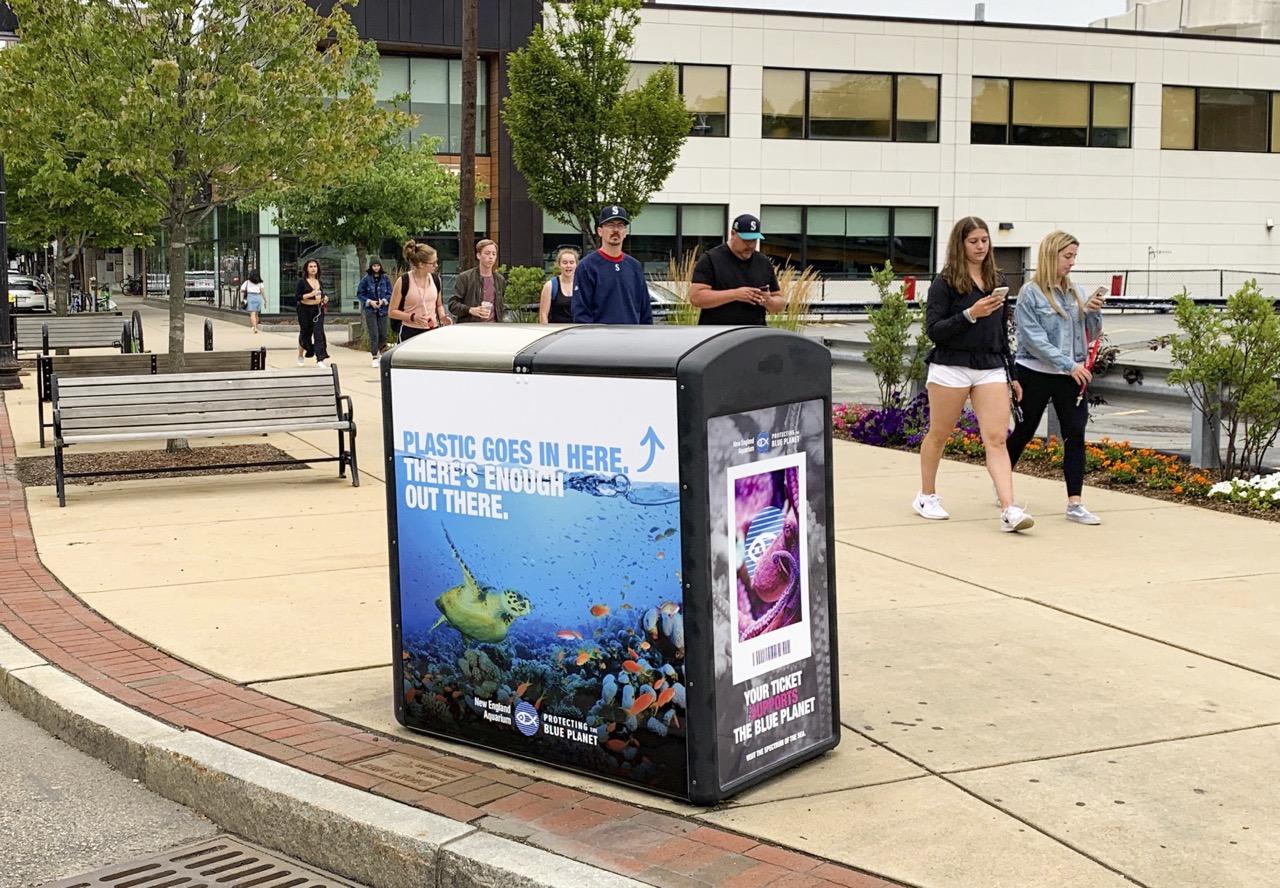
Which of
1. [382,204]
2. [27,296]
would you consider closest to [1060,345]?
[382,204]

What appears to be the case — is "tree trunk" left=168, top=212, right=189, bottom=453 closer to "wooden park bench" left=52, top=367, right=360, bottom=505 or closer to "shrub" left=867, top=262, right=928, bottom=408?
"wooden park bench" left=52, top=367, right=360, bottom=505

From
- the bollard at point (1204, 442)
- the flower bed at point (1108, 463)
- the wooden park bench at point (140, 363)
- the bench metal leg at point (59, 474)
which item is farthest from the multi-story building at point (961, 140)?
the bench metal leg at point (59, 474)

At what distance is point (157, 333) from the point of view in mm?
34594

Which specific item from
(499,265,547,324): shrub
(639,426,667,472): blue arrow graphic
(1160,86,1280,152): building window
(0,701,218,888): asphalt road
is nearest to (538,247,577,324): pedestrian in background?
(0,701,218,888): asphalt road

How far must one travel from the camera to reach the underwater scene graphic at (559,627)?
4555 mm

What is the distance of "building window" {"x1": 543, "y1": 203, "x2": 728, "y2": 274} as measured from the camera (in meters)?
43.6

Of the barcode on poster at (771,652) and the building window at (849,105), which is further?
the building window at (849,105)

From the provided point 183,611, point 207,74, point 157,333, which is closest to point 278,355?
point 157,333

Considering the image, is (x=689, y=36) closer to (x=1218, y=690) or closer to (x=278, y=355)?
(x=278, y=355)

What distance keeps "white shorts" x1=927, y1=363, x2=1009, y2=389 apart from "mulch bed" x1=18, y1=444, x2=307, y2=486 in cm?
505

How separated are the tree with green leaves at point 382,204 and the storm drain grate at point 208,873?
27.7m

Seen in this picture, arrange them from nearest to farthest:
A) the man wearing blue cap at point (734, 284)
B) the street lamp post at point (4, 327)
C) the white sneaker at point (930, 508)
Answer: the man wearing blue cap at point (734, 284)
the white sneaker at point (930, 508)
the street lamp post at point (4, 327)

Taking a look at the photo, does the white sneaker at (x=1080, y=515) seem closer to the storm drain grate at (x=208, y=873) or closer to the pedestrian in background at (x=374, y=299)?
the storm drain grate at (x=208, y=873)

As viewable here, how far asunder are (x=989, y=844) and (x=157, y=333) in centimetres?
3270
